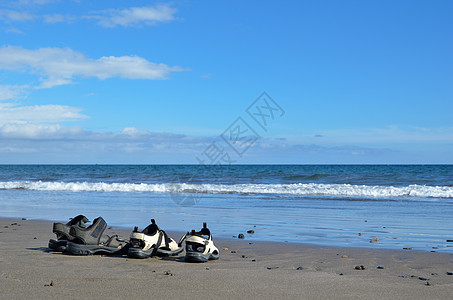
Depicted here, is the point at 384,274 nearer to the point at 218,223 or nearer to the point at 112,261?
the point at 112,261

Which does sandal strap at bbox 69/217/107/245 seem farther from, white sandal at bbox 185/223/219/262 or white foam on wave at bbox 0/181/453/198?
white foam on wave at bbox 0/181/453/198

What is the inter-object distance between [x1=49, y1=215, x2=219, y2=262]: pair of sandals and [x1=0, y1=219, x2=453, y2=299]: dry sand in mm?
112

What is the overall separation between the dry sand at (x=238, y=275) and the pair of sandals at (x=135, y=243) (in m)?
0.11

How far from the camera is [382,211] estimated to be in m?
14.3

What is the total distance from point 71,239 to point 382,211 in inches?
404

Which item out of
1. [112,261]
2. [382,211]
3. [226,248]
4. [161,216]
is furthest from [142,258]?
[382,211]

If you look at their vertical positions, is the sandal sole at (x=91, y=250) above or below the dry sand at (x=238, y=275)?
above

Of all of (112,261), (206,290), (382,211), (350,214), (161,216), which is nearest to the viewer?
(206,290)

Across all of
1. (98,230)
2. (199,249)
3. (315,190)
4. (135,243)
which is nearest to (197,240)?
(199,249)

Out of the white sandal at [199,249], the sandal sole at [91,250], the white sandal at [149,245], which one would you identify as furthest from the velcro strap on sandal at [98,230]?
the white sandal at [199,249]

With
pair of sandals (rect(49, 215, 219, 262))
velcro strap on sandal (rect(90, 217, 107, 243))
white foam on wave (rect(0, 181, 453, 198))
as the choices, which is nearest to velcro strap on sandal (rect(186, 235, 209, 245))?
pair of sandals (rect(49, 215, 219, 262))

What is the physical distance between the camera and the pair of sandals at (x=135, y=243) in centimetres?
626

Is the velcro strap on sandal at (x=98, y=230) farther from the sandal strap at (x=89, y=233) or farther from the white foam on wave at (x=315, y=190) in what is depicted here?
the white foam on wave at (x=315, y=190)

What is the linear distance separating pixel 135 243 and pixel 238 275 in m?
1.70
